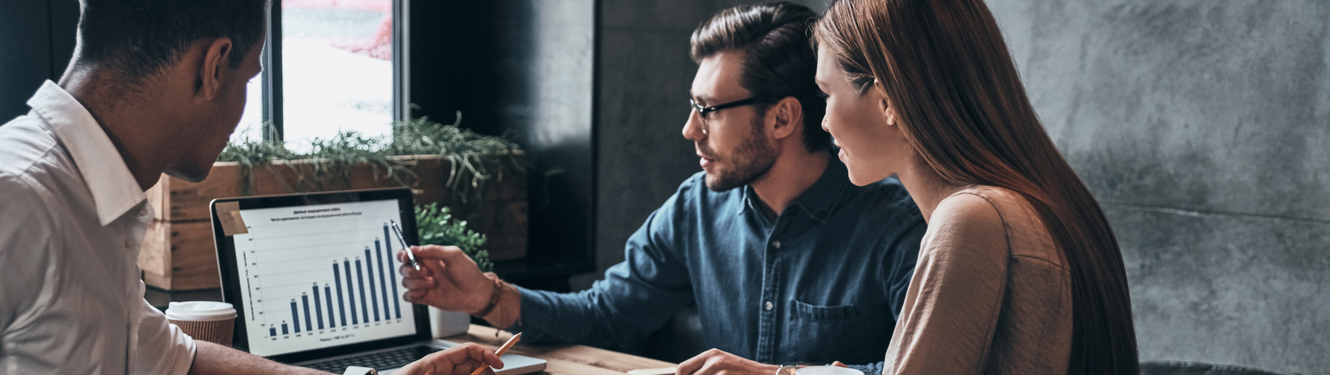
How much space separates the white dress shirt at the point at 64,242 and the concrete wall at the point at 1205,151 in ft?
6.11

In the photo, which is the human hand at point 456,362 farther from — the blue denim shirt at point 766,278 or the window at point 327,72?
the window at point 327,72

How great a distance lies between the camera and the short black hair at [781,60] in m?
1.91

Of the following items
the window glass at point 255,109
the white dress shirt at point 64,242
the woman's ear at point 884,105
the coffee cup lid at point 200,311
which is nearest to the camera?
the white dress shirt at point 64,242

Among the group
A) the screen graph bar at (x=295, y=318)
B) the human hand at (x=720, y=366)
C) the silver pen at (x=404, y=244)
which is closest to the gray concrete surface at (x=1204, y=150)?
the human hand at (x=720, y=366)

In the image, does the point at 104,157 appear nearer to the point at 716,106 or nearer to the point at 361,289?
the point at 361,289

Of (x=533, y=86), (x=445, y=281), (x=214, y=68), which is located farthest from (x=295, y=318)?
(x=533, y=86)

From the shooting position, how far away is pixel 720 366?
1.47m

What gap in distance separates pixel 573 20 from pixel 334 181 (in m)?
0.86

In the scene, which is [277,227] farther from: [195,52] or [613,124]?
[613,124]

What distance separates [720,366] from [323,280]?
2.41 ft

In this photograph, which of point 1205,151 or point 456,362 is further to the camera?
point 1205,151

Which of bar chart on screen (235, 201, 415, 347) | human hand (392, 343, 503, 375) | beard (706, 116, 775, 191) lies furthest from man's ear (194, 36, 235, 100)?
beard (706, 116, 775, 191)

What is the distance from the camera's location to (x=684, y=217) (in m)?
2.02

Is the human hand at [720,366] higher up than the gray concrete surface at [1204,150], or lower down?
lower down
